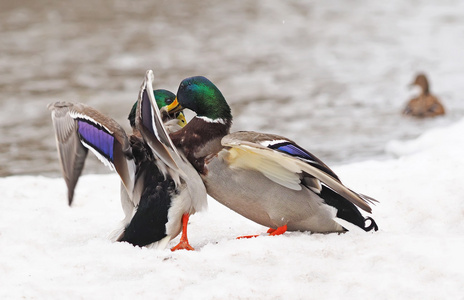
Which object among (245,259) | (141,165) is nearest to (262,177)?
(245,259)

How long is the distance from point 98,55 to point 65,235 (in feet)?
28.6

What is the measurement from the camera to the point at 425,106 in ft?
31.3

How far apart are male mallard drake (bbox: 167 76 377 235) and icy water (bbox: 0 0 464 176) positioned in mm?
3639

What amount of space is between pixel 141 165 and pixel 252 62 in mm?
8686

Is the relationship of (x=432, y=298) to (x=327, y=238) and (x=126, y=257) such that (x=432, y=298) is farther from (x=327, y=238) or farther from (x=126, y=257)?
(x=126, y=257)

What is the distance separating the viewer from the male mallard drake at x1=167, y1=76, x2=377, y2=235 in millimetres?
3795

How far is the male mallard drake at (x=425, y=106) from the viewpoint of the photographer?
31.2ft

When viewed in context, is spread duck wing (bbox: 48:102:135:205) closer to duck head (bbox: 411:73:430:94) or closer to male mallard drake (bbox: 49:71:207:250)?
male mallard drake (bbox: 49:71:207:250)

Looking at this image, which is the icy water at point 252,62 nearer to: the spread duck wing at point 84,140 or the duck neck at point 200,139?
the duck neck at point 200,139

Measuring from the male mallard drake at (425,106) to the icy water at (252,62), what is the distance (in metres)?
0.15

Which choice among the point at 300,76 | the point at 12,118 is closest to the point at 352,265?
the point at 12,118

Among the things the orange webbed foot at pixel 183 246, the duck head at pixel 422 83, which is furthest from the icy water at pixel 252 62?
the orange webbed foot at pixel 183 246

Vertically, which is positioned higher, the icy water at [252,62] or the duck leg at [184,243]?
the duck leg at [184,243]

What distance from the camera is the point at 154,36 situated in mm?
14102
